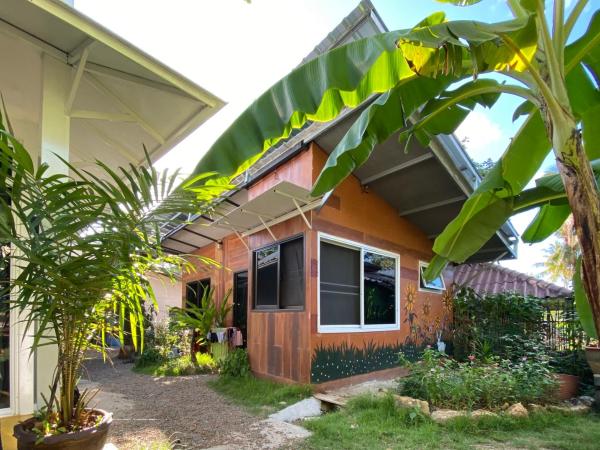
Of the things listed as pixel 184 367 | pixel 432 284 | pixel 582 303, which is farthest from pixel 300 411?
pixel 432 284

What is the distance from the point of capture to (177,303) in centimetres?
1516

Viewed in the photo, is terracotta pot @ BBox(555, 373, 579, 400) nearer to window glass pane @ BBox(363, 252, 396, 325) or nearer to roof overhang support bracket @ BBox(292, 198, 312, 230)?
window glass pane @ BBox(363, 252, 396, 325)

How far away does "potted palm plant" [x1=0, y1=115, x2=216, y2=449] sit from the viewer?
6.75 ft

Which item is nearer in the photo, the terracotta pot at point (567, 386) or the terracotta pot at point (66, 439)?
the terracotta pot at point (66, 439)

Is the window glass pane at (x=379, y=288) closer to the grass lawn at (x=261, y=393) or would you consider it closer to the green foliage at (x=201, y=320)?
the grass lawn at (x=261, y=393)

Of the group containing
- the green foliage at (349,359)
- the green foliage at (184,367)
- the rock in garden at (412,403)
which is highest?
the green foliage at (349,359)

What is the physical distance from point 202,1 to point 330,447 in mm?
3974

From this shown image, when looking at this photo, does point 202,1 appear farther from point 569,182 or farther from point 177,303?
point 177,303

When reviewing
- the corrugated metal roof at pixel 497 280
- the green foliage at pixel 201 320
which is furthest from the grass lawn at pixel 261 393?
the corrugated metal roof at pixel 497 280

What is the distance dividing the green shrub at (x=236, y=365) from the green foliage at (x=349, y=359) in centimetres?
169

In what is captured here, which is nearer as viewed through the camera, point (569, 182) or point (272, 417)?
point (569, 182)

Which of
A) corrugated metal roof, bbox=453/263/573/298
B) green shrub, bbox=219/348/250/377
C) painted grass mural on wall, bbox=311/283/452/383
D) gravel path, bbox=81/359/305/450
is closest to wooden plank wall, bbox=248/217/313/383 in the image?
green shrub, bbox=219/348/250/377

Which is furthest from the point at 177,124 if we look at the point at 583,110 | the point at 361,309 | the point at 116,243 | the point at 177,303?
the point at 177,303

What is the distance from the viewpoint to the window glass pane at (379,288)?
23.8 ft
